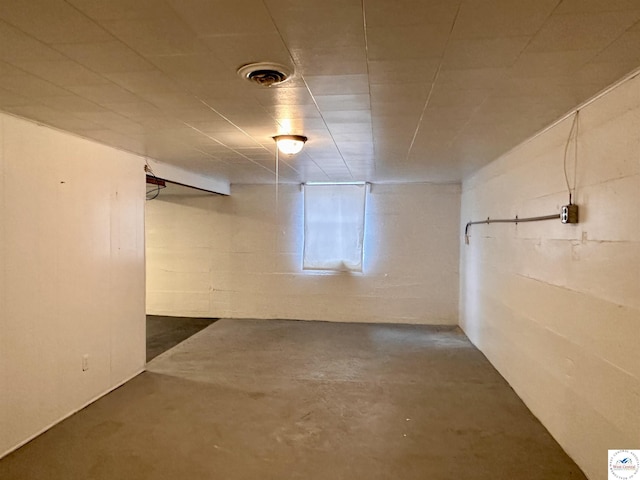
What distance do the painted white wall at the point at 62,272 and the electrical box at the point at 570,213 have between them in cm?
322

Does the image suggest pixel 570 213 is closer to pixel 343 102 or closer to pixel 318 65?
pixel 343 102

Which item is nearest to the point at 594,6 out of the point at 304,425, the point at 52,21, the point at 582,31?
the point at 582,31

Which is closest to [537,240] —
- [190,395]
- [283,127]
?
[283,127]

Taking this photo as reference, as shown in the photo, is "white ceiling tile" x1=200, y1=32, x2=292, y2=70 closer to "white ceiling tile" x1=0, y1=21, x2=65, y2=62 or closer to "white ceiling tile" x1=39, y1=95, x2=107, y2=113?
"white ceiling tile" x1=0, y1=21, x2=65, y2=62

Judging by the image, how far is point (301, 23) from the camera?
4.49 ft

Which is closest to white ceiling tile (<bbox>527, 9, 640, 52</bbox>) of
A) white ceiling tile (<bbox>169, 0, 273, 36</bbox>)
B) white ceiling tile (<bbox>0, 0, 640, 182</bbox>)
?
white ceiling tile (<bbox>0, 0, 640, 182</bbox>)

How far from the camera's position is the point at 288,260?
20.9ft

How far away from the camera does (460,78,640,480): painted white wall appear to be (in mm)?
1900

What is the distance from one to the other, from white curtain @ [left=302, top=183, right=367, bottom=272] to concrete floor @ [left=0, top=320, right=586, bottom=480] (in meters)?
1.90

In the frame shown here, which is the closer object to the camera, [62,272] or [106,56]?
[106,56]

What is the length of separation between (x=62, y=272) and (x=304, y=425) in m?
1.97

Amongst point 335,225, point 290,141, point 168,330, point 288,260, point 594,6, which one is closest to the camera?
point 594,6

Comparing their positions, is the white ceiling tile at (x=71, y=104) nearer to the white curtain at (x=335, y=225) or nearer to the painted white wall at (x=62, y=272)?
the painted white wall at (x=62, y=272)

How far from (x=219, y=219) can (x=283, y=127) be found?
3.97 meters
